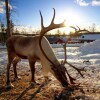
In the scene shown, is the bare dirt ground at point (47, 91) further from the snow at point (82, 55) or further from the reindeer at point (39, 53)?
the snow at point (82, 55)

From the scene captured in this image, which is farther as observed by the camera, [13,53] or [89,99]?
[13,53]

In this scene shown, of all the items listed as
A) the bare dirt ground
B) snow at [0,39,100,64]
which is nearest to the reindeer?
the bare dirt ground

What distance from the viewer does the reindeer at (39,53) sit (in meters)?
6.06

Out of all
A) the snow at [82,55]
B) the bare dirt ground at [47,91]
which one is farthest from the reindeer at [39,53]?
the snow at [82,55]

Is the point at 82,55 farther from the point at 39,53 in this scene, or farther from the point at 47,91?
the point at 47,91

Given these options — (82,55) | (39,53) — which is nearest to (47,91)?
(39,53)

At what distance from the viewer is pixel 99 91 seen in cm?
591

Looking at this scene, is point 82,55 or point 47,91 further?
point 82,55

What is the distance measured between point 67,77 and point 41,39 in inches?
53.3

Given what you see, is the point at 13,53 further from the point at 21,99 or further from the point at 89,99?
the point at 89,99

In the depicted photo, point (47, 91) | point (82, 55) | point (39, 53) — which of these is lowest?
point (82, 55)

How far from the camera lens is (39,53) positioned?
6805 mm

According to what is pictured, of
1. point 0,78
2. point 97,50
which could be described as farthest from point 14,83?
point 97,50

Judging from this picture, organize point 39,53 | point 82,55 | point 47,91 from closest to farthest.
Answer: point 47,91 < point 39,53 < point 82,55
